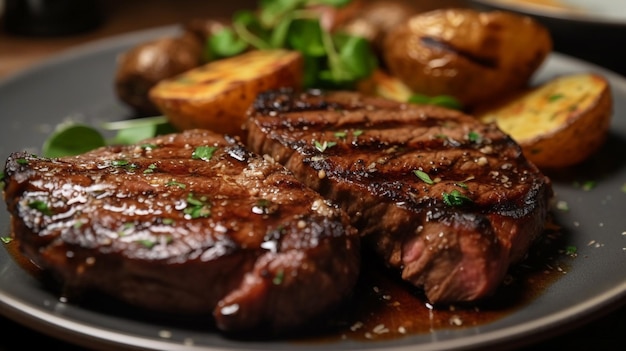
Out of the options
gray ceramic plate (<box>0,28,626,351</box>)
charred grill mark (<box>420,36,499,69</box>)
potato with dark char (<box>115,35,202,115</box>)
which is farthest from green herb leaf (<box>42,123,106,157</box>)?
charred grill mark (<box>420,36,499,69</box>)

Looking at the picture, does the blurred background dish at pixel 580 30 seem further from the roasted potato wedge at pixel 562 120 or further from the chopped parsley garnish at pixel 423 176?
the chopped parsley garnish at pixel 423 176

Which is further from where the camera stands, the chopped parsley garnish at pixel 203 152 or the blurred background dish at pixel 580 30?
the blurred background dish at pixel 580 30

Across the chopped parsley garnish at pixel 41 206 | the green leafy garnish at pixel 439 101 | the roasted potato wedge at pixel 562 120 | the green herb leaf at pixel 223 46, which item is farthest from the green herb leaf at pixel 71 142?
the roasted potato wedge at pixel 562 120

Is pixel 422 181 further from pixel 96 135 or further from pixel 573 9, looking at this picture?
pixel 573 9

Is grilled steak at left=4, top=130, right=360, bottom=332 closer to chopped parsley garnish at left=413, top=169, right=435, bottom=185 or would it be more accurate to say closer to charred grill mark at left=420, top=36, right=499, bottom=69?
chopped parsley garnish at left=413, top=169, right=435, bottom=185

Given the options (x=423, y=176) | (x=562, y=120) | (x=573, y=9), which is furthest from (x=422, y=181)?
(x=573, y=9)

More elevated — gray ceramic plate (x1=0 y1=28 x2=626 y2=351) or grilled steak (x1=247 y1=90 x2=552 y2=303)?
grilled steak (x1=247 y1=90 x2=552 y2=303)

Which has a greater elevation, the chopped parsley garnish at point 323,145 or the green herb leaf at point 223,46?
the chopped parsley garnish at point 323,145
